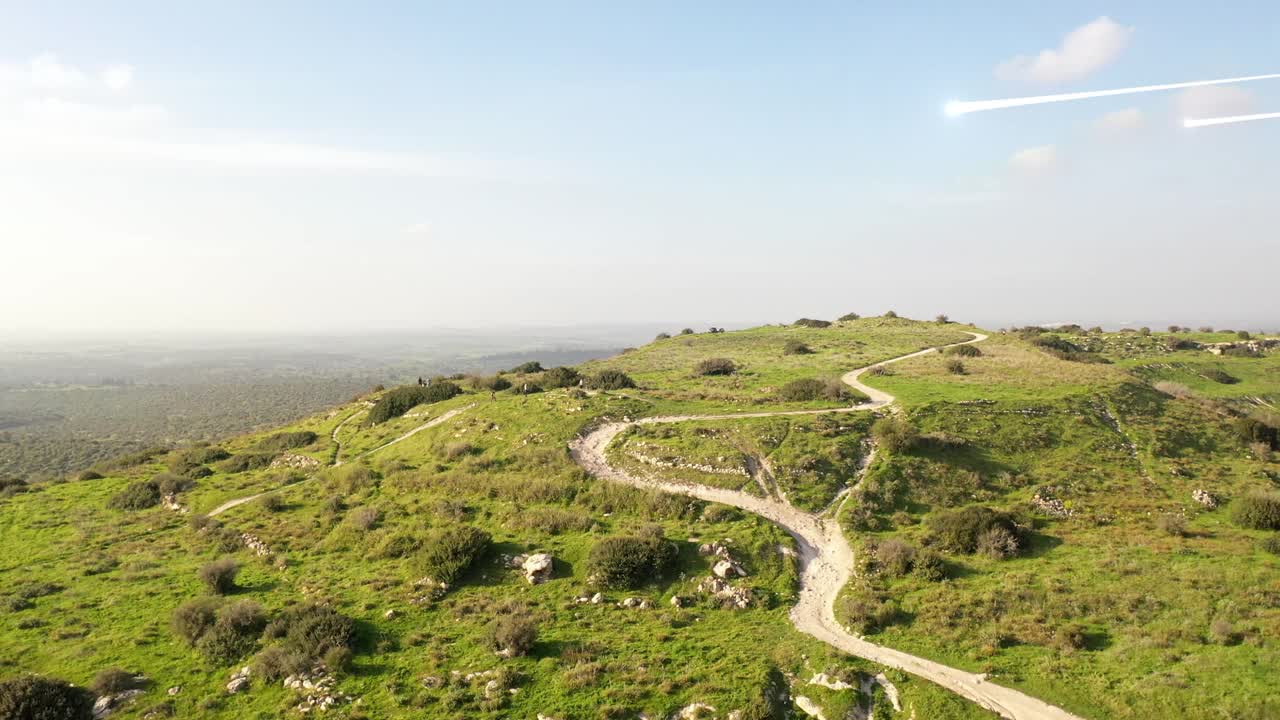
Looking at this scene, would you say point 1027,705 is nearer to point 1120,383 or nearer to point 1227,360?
point 1120,383

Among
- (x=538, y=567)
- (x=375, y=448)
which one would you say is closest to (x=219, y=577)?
(x=538, y=567)

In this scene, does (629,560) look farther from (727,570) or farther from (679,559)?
(727,570)

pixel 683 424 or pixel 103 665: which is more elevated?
pixel 683 424

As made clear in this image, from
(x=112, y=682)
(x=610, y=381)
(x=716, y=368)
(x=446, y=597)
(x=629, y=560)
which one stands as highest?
(x=716, y=368)

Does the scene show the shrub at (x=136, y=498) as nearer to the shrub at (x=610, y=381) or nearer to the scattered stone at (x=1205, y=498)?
the shrub at (x=610, y=381)

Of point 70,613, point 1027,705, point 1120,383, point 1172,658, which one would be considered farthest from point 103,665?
point 1120,383

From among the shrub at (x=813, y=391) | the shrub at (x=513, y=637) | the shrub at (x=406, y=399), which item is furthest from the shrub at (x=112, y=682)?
the shrub at (x=813, y=391)
